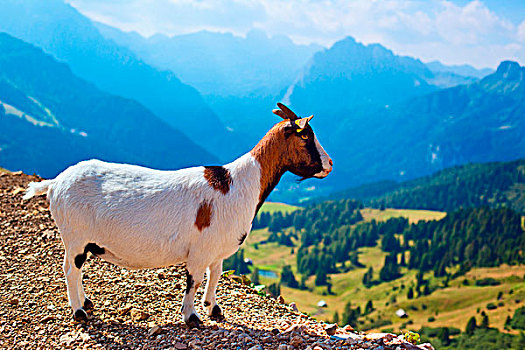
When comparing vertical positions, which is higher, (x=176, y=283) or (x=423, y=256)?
(x=423, y=256)

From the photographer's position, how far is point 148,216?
8.34 metres

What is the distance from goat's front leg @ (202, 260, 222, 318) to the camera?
917 cm

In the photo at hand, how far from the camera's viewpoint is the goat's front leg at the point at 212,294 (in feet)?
30.1

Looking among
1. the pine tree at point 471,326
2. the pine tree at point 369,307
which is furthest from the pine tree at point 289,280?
the pine tree at point 471,326

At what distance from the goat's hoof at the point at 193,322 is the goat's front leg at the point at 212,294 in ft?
2.12

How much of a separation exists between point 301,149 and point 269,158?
648 mm

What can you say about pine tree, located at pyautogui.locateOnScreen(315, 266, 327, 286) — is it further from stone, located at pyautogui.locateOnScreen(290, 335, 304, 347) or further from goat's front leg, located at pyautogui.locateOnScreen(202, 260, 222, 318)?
stone, located at pyautogui.locateOnScreen(290, 335, 304, 347)

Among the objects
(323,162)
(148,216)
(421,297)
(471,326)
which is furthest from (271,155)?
(421,297)

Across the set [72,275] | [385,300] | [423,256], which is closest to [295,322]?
[72,275]

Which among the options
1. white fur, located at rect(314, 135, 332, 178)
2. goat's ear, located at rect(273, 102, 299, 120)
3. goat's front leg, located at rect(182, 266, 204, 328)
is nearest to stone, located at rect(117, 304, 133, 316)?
goat's front leg, located at rect(182, 266, 204, 328)

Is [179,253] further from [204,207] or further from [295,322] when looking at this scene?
[295,322]

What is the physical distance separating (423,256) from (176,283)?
19573 centimetres

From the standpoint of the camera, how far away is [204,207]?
8.42m

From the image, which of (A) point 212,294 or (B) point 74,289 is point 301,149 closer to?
(A) point 212,294
